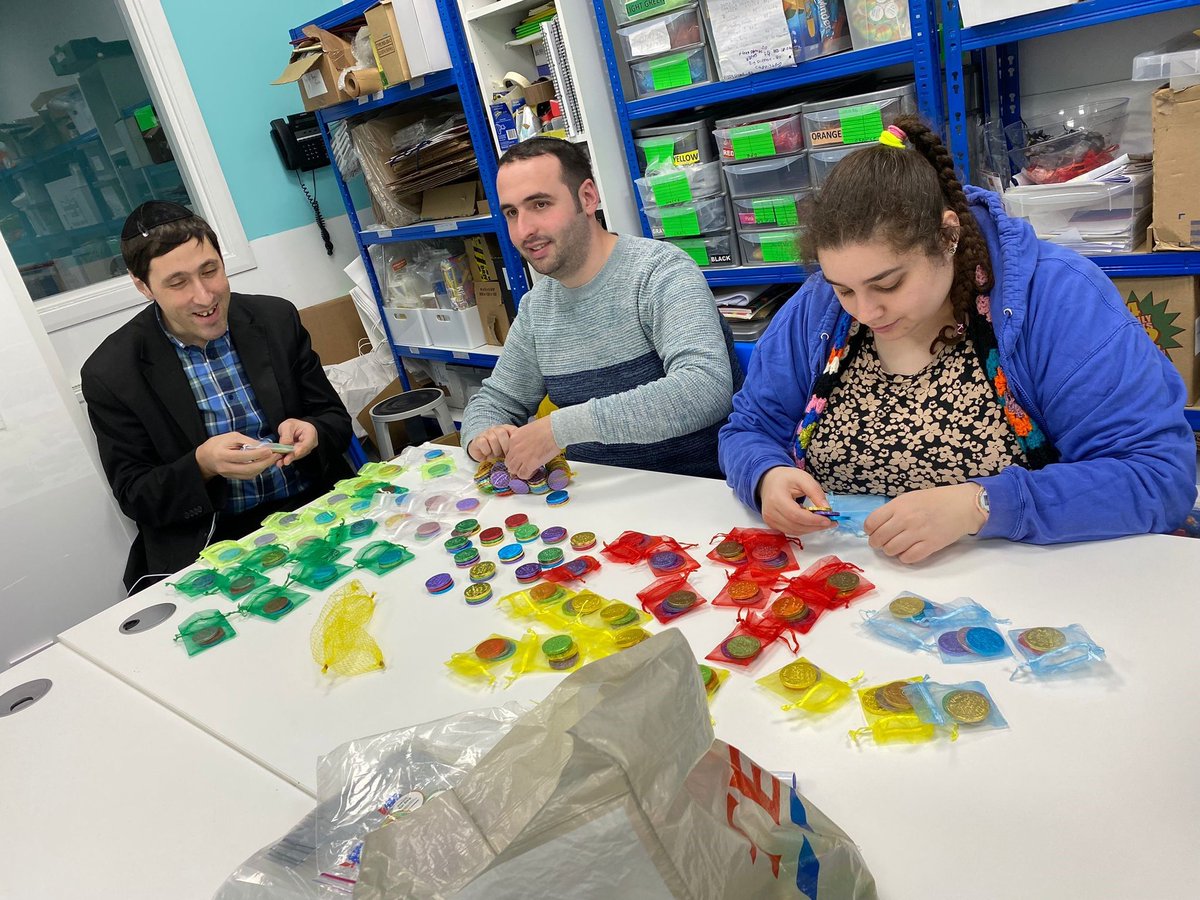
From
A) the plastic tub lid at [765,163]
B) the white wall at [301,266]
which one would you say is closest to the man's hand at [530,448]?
the plastic tub lid at [765,163]

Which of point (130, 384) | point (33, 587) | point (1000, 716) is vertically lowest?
point (33, 587)

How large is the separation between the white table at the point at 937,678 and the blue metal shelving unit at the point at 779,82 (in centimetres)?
126

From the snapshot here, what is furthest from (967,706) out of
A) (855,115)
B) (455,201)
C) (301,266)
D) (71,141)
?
(71,141)

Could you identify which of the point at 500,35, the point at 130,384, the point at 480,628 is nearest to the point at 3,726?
the point at 480,628

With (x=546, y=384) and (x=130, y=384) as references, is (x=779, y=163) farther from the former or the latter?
(x=130, y=384)

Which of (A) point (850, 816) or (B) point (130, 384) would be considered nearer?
(A) point (850, 816)

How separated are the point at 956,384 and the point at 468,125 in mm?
2249

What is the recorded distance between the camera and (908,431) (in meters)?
1.39

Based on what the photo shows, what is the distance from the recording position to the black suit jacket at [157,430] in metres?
2.07

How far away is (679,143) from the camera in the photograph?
104 inches

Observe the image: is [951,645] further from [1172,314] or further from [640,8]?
[640,8]

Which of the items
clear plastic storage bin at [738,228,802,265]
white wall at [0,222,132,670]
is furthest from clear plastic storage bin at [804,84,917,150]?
white wall at [0,222,132,670]

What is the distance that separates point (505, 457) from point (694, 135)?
4.49ft

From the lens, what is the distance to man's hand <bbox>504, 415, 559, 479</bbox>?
5.53ft
